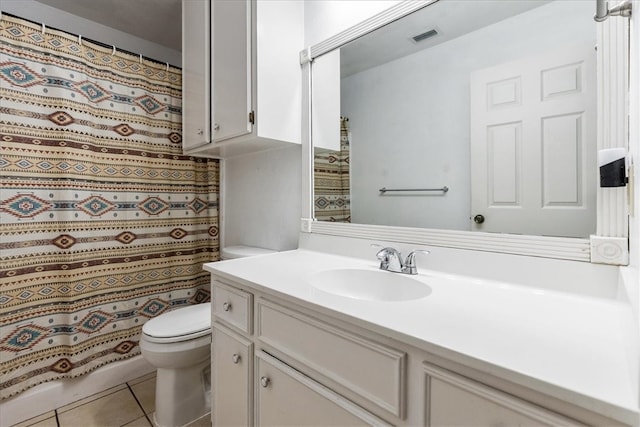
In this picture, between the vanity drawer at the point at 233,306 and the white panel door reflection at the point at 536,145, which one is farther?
the vanity drawer at the point at 233,306

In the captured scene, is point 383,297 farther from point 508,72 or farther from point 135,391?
point 135,391

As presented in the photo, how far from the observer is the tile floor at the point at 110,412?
1.54 meters

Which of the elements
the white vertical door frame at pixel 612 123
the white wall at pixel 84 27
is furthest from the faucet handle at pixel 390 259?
the white wall at pixel 84 27

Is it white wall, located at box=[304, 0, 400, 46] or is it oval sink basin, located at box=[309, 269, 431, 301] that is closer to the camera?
oval sink basin, located at box=[309, 269, 431, 301]

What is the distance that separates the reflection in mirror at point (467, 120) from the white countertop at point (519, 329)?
0.78 ft

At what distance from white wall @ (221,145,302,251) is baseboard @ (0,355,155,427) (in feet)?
3.12

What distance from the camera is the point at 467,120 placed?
1.10 meters

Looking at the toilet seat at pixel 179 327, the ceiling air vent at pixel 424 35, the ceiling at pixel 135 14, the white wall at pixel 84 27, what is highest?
the ceiling at pixel 135 14

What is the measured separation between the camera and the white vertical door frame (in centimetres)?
78

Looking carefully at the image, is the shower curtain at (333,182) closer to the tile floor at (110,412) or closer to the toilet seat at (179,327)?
the toilet seat at (179,327)

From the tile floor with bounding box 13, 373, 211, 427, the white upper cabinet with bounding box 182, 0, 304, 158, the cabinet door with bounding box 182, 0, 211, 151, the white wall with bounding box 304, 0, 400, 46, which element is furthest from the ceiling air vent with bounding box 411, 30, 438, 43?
the tile floor with bounding box 13, 373, 211, 427

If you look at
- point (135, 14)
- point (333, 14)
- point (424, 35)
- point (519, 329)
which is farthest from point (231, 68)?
point (519, 329)

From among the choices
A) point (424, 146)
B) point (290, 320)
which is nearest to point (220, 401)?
point (290, 320)

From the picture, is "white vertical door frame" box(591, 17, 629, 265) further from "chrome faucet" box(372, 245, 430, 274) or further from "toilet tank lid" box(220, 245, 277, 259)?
"toilet tank lid" box(220, 245, 277, 259)
